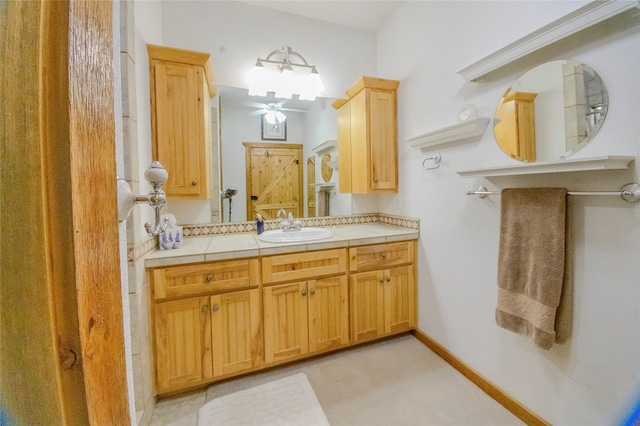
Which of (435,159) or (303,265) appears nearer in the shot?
(303,265)

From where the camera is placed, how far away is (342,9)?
7.48 feet

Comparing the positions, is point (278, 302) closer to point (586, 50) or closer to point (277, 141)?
point (277, 141)

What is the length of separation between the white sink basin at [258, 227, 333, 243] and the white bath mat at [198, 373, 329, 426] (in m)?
0.93

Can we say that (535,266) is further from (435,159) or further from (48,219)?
(48,219)

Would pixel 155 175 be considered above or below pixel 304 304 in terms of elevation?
above

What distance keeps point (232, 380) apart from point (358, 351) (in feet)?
3.04

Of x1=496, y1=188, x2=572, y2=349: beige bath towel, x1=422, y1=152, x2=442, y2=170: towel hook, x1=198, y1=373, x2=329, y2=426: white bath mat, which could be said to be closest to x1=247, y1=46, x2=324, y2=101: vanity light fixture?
x1=422, y1=152, x2=442, y2=170: towel hook

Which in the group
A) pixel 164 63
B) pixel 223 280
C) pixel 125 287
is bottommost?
pixel 223 280

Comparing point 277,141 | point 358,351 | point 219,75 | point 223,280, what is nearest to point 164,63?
point 219,75

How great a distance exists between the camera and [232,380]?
172 cm

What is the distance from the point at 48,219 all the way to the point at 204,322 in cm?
154

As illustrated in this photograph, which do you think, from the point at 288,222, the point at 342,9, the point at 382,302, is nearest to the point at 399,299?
the point at 382,302

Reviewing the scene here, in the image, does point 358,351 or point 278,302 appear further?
point 358,351

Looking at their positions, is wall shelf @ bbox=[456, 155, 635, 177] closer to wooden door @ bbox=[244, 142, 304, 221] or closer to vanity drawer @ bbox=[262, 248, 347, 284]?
vanity drawer @ bbox=[262, 248, 347, 284]
